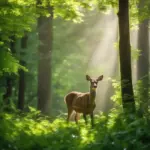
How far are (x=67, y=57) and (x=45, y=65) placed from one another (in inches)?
693

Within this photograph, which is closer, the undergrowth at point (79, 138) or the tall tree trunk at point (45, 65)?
the undergrowth at point (79, 138)

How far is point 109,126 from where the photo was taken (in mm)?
11984

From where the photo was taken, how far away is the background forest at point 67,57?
32.4 ft

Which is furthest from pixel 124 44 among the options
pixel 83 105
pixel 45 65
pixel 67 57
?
pixel 67 57

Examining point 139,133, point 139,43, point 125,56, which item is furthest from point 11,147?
point 139,43

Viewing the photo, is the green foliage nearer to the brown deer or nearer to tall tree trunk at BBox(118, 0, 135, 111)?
the brown deer

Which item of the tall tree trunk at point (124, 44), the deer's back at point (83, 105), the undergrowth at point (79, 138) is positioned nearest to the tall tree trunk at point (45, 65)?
the deer's back at point (83, 105)

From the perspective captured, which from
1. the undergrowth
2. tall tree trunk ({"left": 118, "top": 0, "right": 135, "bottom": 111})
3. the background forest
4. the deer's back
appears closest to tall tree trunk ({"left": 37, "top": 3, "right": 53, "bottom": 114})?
the background forest

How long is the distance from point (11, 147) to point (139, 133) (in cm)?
251

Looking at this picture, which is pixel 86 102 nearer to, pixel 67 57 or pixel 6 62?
pixel 6 62

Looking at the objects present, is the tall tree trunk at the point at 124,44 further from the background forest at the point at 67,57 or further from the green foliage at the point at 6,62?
the green foliage at the point at 6,62

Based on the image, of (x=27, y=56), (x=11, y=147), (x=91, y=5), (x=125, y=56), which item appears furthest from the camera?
(x=27, y=56)

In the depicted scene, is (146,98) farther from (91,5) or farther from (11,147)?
(91,5)

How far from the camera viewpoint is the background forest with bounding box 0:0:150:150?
9883 mm
